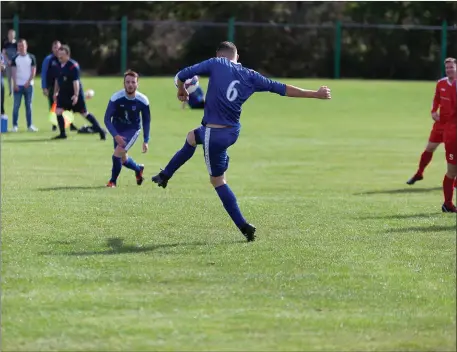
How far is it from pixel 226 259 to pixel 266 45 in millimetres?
41569

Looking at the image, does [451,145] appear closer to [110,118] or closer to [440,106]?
[440,106]

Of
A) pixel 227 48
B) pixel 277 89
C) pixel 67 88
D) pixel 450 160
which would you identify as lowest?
pixel 67 88

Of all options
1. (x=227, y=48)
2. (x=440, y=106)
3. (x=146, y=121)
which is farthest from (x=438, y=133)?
(x=227, y=48)

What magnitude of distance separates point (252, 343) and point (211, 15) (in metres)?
44.7

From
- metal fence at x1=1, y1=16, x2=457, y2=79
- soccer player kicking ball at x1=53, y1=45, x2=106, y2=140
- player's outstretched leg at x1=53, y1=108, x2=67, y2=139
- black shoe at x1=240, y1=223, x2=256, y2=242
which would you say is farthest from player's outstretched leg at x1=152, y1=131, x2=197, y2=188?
metal fence at x1=1, y1=16, x2=457, y2=79

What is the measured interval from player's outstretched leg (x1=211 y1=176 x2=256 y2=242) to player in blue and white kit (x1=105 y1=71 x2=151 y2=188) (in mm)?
5066

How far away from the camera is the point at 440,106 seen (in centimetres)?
1759

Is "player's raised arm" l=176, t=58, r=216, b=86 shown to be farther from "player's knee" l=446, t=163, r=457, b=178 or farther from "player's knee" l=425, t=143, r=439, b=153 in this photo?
"player's knee" l=425, t=143, r=439, b=153

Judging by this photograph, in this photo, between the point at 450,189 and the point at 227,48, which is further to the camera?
the point at 450,189

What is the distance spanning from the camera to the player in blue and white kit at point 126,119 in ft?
55.9

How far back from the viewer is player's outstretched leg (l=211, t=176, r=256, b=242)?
11.7 meters

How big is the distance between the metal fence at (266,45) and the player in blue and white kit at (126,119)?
1260 inches

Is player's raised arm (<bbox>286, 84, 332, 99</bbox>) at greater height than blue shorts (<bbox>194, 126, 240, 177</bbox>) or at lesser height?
greater

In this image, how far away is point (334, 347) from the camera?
7.47 m
